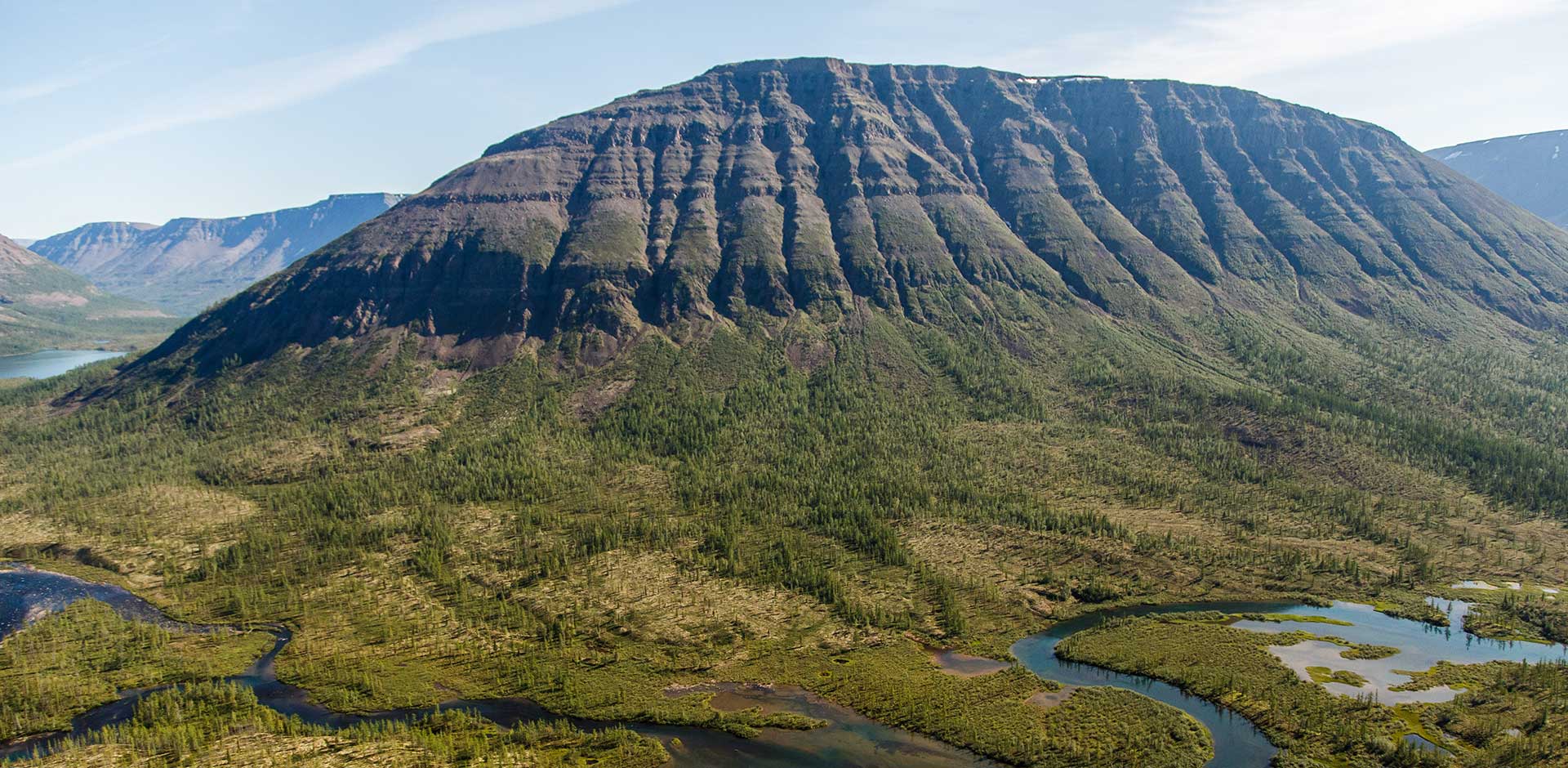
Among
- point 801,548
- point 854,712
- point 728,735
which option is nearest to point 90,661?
point 728,735

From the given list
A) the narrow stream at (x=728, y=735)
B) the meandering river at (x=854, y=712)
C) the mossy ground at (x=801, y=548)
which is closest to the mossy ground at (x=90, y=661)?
the narrow stream at (x=728, y=735)

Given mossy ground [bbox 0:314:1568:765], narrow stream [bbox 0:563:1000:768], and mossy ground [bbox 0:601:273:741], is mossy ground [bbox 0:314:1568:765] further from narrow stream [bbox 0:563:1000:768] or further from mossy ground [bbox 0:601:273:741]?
mossy ground [bbox 0:601:273:741]

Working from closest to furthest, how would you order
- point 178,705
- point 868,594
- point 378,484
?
point 178,705
point 868,594
point 378,484

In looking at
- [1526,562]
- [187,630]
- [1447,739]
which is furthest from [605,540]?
[1526,562]

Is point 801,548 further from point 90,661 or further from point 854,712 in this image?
point 90,661

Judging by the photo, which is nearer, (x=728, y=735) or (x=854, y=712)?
(x=728, y=735)

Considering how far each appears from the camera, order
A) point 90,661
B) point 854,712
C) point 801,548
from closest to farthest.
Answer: point 854,712
point 90,661
point 801,548

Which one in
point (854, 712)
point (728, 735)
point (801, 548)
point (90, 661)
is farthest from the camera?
point (801, 548)

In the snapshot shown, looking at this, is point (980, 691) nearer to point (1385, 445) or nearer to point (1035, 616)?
point (1035, 616)

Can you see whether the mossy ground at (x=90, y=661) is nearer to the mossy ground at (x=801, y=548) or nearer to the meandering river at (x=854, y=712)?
the meandering river at (x=854, y=712)
